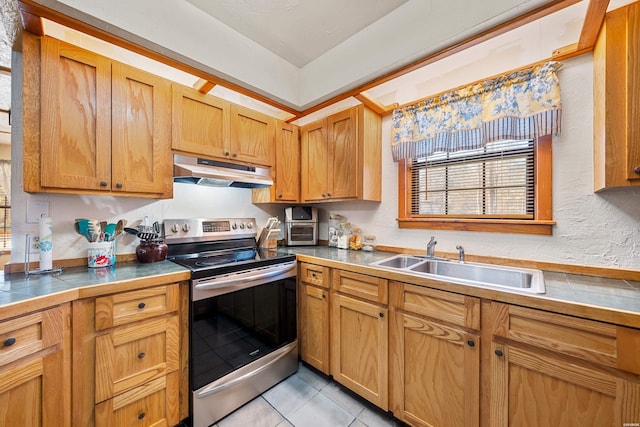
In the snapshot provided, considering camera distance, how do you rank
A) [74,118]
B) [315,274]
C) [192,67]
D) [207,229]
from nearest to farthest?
[74,118], [192,67], [315,274], [207,229]

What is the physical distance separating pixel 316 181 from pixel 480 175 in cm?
135

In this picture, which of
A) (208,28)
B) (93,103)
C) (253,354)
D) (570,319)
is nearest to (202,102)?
(208,28)

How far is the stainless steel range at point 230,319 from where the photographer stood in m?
1.45

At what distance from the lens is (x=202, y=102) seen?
185cm

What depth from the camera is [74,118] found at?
1.38 m

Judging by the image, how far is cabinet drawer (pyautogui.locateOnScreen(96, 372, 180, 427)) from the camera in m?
1.21

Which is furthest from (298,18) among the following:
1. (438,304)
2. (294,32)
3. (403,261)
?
(438,304)

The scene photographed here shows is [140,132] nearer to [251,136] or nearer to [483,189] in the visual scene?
[251,136]

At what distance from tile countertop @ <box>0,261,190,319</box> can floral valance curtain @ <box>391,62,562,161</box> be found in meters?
1.94

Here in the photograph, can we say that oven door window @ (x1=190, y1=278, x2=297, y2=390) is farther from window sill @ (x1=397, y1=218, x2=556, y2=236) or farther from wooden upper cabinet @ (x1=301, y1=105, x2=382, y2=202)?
window sill @ (x1=397, y1=218, x2=556, y2=236)

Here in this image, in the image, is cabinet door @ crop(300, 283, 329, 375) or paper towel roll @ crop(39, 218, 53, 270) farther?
cabinet door @ crop(300, 283, 329, 375)

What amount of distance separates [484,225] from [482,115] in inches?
29.8

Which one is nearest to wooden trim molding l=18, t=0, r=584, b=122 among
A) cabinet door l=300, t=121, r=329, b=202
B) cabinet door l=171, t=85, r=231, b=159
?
cabinet door l=171, t=85, r=231, b=159

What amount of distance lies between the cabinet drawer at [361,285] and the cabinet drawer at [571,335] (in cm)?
57
